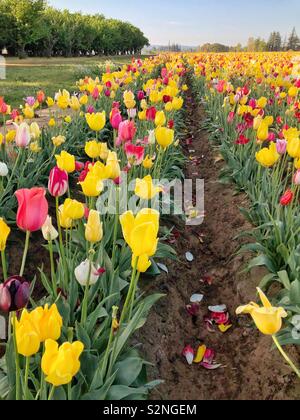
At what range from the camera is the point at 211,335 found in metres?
2.93

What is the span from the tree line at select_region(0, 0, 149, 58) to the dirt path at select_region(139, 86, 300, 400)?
102ft

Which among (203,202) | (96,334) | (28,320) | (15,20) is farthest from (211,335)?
(15,20)

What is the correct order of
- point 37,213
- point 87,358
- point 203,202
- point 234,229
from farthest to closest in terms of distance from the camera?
point 203,202
point 234,229
point 87,358
point 37,213

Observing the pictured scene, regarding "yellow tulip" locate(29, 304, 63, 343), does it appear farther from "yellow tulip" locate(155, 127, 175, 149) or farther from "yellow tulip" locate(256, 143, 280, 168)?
"yellow tulip" locate(256, 143, 280, 168)

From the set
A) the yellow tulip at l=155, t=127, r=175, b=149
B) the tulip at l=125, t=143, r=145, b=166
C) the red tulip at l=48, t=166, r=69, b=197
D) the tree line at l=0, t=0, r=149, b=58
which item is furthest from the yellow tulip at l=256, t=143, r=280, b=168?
the tree line at l=0, t=0, r=149, b=58

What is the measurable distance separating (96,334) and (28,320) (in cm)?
82

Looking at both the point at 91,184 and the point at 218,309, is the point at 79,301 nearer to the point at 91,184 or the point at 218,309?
the point at 91,184

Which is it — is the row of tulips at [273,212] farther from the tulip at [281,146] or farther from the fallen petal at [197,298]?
the fallen petal at [197,298]

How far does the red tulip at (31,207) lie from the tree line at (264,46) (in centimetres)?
5099

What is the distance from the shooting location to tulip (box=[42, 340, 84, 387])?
115cm

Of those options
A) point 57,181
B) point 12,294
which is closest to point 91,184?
point 57,181

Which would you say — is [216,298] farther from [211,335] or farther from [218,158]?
[218,158]

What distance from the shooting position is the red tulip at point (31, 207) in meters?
1.39
